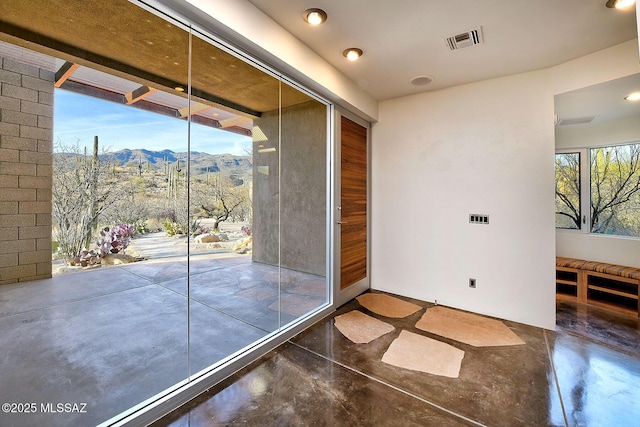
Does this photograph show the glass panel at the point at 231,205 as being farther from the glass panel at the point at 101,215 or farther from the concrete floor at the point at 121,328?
the glass panel at the point at 101,215

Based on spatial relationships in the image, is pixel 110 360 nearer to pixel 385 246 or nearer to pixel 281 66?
pixel 281 66

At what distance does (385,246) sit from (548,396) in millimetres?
2236

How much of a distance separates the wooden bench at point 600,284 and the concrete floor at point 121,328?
381 cm

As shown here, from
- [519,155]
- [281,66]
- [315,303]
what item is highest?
[281,66]

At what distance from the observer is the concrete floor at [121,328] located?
1.54 metres

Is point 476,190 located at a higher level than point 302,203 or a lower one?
higher

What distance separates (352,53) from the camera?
8.48 feet

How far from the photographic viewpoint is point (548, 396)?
6.05ft

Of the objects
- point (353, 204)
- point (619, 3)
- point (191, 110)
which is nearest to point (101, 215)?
point (191, 110)

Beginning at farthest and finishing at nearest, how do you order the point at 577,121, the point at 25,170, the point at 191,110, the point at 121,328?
the point at 577,121 < the point at 191,110 < the point at 121,328 < the point at 25,170

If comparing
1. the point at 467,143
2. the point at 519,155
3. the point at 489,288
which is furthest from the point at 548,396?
the point at 467,143

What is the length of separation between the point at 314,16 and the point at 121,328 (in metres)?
2.75

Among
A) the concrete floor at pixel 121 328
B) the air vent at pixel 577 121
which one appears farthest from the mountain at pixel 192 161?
the air vent at pixel 577 121

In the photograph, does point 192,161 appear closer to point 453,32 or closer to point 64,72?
point 64,72
